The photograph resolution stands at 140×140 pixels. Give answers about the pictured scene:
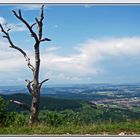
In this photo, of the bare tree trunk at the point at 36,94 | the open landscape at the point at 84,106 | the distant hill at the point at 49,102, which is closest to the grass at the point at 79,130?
the open landscape at the point at 84,106

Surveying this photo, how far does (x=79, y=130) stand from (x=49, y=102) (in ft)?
5.72

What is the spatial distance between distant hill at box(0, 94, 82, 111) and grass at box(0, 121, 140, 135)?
0.96m

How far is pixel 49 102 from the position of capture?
13273mm

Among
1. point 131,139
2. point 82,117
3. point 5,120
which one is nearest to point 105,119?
point 82,117

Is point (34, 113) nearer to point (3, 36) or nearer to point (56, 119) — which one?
point (56, 119)

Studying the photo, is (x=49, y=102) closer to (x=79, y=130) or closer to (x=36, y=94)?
(x=36, y=94)

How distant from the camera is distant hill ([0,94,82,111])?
42.4 ft

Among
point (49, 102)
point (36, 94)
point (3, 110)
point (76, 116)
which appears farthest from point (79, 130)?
point (3, 110)

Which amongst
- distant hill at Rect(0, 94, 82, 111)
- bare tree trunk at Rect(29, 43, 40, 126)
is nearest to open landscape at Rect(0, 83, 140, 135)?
distant hill at Rect(0, 94, 82, 111)


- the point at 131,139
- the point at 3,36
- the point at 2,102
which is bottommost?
the point at 131,139

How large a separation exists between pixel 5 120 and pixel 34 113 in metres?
0.87

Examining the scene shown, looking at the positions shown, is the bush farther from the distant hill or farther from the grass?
the grass

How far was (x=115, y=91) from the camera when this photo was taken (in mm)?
12742

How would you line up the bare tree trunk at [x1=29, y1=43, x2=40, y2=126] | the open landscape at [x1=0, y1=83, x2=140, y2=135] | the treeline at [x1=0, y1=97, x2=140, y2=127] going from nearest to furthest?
1. the open landscape at [x1=0, y1=83, x2=140, y2=135]
2. the treeline at [x1=0, y1=97, x2=140, y2=127]
3. the bare tree trunk at [x1=29, y1=43, x2=40, y2=126]
